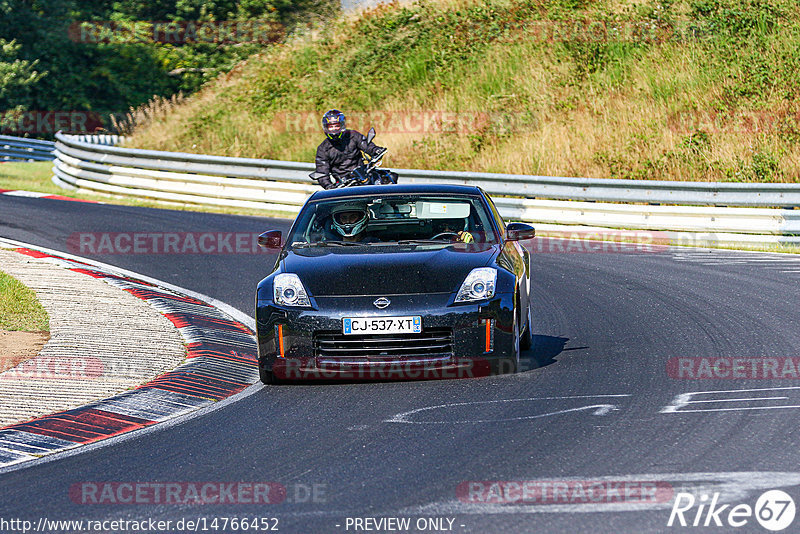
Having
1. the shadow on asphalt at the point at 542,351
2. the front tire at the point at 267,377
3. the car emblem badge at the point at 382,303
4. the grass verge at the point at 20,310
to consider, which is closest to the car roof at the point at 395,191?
the shadow on asphalt at the point at 542,351

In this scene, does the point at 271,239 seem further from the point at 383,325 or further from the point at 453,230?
the point at 383,325

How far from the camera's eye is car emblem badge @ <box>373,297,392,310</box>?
8273mm

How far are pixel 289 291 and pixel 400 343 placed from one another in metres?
0.95

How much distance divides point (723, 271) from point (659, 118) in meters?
10.3

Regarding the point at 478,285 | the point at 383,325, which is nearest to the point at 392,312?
the point at 383,325

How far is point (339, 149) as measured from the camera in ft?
51.0

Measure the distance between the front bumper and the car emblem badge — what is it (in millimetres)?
27

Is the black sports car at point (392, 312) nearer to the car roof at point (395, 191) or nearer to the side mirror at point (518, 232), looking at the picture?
the side mirror at point (518, 232)

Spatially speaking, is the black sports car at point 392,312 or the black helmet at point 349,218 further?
the black helmet at point 349,218

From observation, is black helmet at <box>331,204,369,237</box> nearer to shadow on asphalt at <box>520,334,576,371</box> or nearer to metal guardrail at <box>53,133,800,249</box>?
shadow on asphalt at <box>520,334,576,371</box>

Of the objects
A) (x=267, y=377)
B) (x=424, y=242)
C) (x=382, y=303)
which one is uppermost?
(x=424, y=242)

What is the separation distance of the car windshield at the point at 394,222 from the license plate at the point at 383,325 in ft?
4.36

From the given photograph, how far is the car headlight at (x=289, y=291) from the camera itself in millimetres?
8516

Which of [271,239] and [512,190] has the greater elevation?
[512,190]
